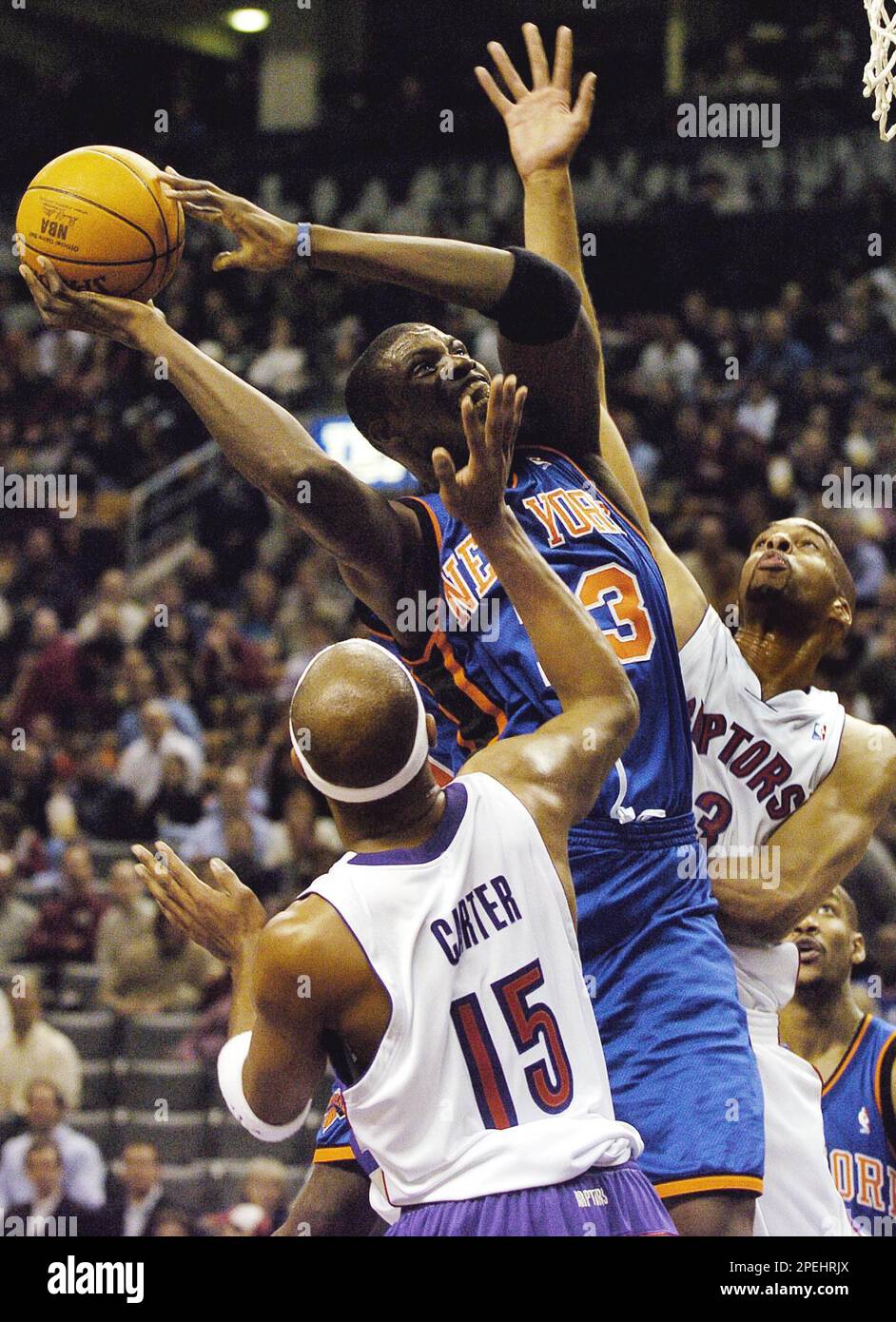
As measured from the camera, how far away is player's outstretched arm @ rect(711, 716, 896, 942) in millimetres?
4078

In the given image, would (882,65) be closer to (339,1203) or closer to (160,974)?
(339,1203)

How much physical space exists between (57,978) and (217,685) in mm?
2427

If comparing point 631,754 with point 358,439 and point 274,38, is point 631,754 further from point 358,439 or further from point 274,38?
point 274,38

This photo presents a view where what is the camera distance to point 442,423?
152 inches

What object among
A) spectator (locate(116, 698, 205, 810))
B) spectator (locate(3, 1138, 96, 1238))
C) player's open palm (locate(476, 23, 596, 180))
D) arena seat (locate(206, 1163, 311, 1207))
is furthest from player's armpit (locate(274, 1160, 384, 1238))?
spectator (locate(116, 698, 205, 810))

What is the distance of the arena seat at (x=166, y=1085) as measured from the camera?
8812 millimetres


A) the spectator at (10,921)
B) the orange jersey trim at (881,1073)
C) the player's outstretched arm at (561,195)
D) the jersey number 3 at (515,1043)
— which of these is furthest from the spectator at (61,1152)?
the jersey number 3 at (515,1043)


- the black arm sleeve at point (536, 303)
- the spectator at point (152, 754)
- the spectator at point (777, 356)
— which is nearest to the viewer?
the black arm sleeve at point (536, 303)

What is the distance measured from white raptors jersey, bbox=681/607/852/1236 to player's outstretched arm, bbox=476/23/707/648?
0.12m

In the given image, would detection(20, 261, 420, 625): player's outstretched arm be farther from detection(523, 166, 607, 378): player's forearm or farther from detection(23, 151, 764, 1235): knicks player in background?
detection(523, 166, 607, 378): player's forearm

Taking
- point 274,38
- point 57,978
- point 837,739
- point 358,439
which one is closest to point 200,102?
point 274,38

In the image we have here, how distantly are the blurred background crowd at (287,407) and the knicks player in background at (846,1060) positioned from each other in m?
3.08

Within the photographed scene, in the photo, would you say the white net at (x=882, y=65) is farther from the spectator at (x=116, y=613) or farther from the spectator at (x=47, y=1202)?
the spectator at (x=116, y=613)

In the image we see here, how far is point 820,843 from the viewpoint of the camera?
4211 mm
